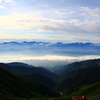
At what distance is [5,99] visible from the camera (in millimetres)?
85812

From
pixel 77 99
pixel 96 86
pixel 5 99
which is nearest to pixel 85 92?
pixel 96 86

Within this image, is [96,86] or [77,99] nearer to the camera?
[77,99]

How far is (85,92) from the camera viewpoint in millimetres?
129000

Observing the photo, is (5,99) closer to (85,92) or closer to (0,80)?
(0,80)

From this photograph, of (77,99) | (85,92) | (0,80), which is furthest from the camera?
(0,80)

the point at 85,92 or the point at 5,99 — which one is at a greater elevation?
the point at 5,99

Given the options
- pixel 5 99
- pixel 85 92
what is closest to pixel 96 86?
pixel 85 92

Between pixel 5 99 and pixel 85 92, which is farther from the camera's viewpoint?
pixel 85 92

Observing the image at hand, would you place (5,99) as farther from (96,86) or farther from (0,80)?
(96,86)

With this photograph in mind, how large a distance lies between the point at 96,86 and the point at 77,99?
200ft

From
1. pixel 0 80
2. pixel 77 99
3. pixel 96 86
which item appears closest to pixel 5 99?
pixel 77 99

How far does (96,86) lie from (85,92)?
1353 centimetres

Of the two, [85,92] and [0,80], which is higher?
[0,80]

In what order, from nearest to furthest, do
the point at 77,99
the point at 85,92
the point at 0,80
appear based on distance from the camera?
the point at 77,99
the point at 85,92
the point at 0,80
